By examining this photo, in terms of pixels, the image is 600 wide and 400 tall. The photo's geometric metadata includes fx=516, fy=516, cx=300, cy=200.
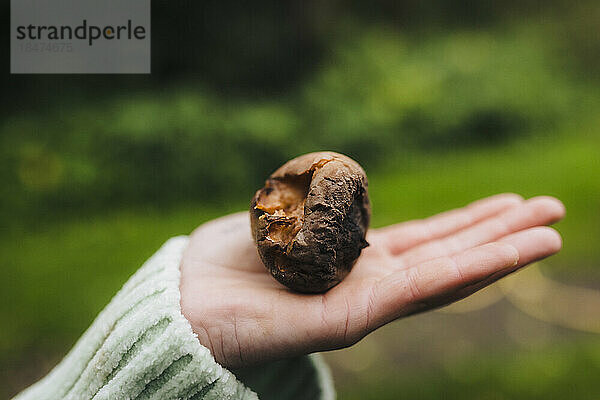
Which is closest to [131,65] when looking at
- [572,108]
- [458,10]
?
[458,10]

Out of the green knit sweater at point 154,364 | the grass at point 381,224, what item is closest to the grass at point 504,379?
the grass at point 381,224

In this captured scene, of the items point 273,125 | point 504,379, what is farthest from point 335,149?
point 504,379

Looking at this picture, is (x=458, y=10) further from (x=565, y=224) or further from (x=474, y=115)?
(x=565, y=224)

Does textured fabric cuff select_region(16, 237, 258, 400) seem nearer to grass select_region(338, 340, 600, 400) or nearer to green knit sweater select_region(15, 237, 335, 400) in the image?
green knit sweater select_region(15, 237, 335, 400)

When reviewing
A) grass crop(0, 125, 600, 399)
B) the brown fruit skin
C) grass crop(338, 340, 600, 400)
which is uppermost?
the brown fruit skin

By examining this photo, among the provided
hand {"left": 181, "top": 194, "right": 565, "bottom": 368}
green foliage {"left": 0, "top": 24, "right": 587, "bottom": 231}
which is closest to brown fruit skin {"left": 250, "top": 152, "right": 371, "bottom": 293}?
hand {"left": 181, "top": 194, "right": 565, "bottom": 368}

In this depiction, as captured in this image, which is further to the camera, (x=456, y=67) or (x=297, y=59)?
(x=456, y=67)
